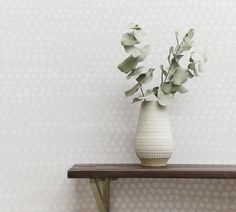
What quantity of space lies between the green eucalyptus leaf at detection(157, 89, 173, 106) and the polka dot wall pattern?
0.12 m

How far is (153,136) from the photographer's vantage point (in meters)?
→ 1.25

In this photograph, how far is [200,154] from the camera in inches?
54.1

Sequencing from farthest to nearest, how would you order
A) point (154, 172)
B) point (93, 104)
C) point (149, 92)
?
point (93, 104) → point (149, 92) → point (154, 172)

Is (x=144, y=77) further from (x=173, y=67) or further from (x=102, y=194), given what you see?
(x=102, y=194)

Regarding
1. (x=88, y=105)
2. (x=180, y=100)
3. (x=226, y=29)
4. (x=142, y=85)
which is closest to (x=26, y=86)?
(x=88, y=105)

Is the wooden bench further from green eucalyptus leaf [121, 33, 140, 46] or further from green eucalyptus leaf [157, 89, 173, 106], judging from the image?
green eucalyptus leaf [121, 33, 140, 46]

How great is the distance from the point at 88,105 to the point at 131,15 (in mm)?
308

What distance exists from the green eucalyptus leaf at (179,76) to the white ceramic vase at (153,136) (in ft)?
0.27

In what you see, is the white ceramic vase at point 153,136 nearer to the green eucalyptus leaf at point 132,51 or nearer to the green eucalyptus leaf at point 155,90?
the green eucalyptus leaf at point 155,90

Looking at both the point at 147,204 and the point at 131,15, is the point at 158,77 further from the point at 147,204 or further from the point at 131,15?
the point at 147,204

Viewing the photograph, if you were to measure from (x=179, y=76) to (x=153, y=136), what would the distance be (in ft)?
0.60

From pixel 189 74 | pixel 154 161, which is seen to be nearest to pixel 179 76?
pixel 189 74

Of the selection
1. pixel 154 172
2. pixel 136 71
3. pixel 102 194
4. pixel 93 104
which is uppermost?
pixel 136 71

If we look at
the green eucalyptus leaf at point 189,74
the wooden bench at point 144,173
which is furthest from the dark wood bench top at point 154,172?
the green eucalyptus leaf at point 189,74
